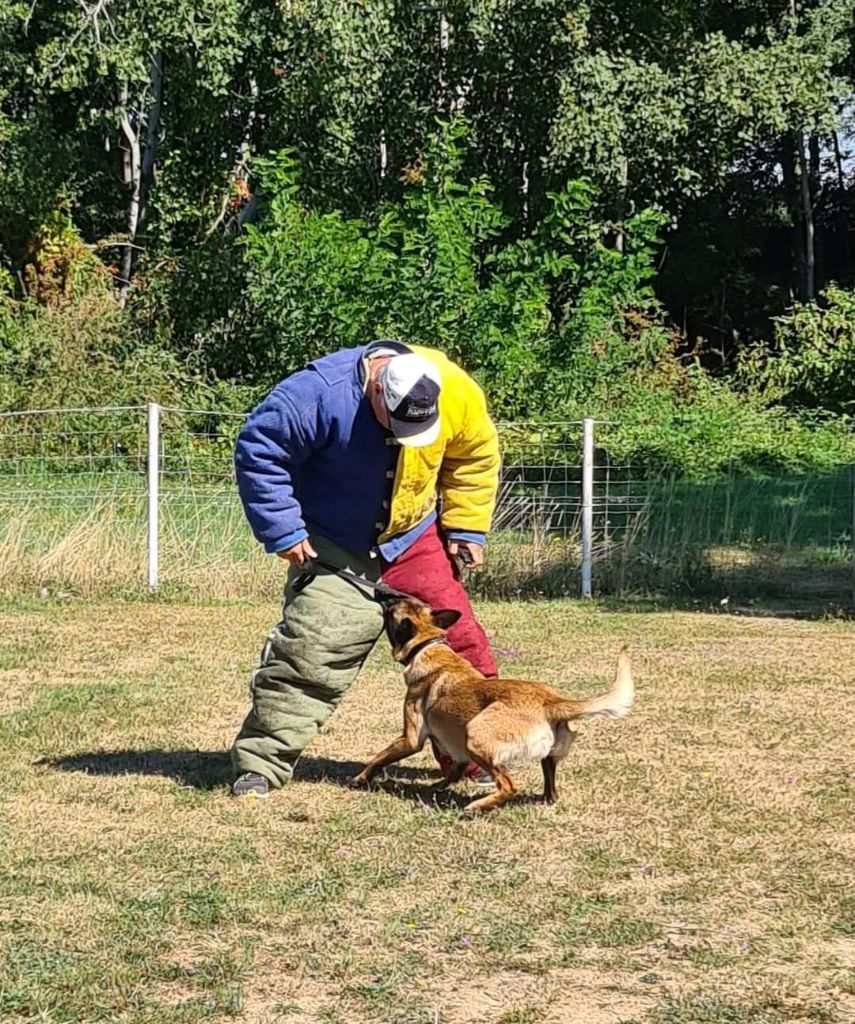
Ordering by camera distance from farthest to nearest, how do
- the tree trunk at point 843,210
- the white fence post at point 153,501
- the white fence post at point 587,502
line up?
the tree trunk at point 843,210 → the white fence post at point 587,502 → the white fence post at point 153,501

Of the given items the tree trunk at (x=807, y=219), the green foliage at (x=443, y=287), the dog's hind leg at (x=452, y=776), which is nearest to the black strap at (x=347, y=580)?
the dog's hind leg at (x=452, y=776)

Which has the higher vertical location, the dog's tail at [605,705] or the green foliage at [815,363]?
the green foliage at [815,363]

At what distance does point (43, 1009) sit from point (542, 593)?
360 inches

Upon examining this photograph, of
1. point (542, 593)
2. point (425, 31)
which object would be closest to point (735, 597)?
point (542, 593)

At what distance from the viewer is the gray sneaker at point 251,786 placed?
5.18 metres

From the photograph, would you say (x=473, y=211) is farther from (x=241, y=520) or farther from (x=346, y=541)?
(x=346, y=541)

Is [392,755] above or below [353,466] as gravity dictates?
below

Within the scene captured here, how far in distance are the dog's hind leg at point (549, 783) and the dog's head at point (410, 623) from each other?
0.69 metres

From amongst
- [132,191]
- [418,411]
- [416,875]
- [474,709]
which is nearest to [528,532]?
[474,709]

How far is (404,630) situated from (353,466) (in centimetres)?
70

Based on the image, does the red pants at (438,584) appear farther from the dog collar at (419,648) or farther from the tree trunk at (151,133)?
the tree trunk at (151,133)

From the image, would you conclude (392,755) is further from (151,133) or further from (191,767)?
(151,133)

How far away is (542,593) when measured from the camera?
12.1 m

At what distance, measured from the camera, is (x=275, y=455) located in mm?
5023
